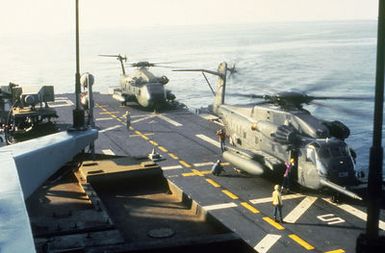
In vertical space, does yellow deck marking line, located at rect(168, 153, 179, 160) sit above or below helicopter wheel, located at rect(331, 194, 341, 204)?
above

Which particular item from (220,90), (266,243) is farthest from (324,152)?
(220,90)

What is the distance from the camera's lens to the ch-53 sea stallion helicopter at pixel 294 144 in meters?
22.8

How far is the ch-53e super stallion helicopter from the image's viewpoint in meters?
48.5

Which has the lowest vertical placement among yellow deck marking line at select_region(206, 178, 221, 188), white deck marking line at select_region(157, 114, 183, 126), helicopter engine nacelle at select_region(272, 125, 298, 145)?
yellow deck marking line at select_region(206, 178, 221, 188)

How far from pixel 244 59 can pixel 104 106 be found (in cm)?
A: 9255

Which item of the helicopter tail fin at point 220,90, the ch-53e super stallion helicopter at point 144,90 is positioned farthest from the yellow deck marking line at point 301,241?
the ch-53e super stallion helicopter at point 144,90

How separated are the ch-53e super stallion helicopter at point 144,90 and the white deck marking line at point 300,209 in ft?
88.7

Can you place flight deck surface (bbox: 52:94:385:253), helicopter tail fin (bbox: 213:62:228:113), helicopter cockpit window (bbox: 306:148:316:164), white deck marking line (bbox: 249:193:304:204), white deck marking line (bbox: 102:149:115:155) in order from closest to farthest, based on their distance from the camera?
1. flight deck surface (bbox: 52:94:385:253)
2. helicopter cockpit window (bbox: 306:148:316:164)
3. white deck marking line (bbox: 249:193:304:204)
4. white deck marking line (bbox: 102:149:115:155)
5. helicopter tail fin (bbox: 213:62:228:113)

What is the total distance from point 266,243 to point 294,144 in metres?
7.11

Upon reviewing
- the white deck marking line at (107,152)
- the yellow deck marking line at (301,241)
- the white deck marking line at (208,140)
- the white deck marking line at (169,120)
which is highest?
the white deck marking line at (169,120)

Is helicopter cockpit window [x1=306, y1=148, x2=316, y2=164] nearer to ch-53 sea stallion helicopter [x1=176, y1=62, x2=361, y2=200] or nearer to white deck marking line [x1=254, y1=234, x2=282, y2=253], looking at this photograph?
ch-53 sea stallion helicopter [x1=176, y1=62, x2=361, y2=200]

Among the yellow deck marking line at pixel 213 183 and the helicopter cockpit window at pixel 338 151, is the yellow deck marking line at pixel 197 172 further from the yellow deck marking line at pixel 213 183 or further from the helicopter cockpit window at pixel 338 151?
the helicopter cockpit window at pixel 338 151

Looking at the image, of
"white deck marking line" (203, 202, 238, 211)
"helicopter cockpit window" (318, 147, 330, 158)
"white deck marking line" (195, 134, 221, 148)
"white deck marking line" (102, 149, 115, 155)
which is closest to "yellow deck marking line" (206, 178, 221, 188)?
"white deck marking line" (203, 202, 238, 211)

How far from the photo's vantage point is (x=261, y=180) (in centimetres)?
2773
